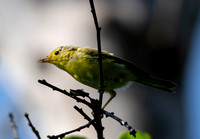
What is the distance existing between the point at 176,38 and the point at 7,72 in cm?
328

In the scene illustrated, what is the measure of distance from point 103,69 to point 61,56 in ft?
2.12

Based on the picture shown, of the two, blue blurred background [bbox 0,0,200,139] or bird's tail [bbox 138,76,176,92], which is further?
blue blurred background [bbox 0,0,200,139]

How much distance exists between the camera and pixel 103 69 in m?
3.58

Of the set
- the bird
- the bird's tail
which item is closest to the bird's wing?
the bird

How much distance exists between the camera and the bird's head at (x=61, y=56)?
3.88 metres

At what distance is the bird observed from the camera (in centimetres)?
349

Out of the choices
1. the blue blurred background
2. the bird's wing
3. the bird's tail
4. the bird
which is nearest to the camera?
the bird

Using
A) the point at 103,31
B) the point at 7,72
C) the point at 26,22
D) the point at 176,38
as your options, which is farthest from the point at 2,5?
the point at 176,38

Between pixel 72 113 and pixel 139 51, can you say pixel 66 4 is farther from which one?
pixel 72 113

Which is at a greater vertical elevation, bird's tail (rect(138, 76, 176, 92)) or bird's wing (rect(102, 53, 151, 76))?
bird's wing (rect(102, 53, 151, 76))

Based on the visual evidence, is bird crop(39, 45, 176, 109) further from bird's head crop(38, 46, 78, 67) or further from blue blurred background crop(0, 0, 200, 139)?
blue blurred background crop(0, 0, 200, 139)

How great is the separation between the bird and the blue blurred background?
1144mm

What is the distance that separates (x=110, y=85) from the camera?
3.61m

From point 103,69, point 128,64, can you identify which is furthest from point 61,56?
point 128,64
